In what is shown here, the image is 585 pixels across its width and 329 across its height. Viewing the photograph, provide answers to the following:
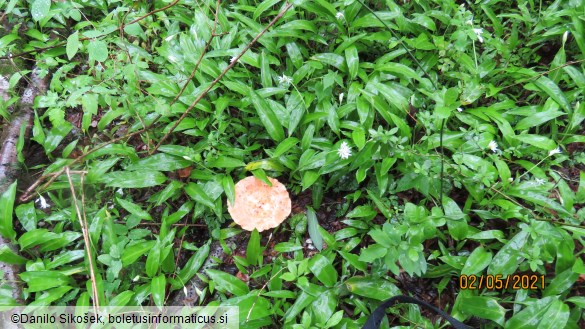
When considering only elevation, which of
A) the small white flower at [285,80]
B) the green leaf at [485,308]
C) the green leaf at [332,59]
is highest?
the green leaf at [332,59]

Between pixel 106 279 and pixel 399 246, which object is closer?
pixel 399 246

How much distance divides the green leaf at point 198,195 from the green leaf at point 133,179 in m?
0.20

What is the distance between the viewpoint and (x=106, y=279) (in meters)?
2.30

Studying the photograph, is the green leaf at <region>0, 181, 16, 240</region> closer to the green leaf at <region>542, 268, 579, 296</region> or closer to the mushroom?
the mushroom

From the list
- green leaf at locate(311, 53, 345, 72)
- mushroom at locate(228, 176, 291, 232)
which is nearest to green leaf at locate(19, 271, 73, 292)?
mushroom at locate(228, 176, 291, 232)

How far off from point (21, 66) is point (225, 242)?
2415 millimetres

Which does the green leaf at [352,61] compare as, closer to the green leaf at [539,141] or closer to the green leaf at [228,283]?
the green leaf at [539,141]

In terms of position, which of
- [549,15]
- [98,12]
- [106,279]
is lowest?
[106,279]

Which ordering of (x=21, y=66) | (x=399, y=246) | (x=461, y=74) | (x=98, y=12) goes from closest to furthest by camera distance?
(x=399, y=246), (x=461, y=74), (x=21, y=66), (x=98, y=12)

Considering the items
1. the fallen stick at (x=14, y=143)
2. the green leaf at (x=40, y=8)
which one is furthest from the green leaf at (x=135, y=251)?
the green leaf at (x=40, y=8)

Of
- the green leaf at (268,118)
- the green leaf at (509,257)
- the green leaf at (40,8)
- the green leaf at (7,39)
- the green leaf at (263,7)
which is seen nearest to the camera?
the green leaf at (40,8)

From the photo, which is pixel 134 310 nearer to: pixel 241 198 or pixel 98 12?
pixel 241 198

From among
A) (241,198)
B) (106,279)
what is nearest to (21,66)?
(106,279)

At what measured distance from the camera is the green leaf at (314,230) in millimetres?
2439
